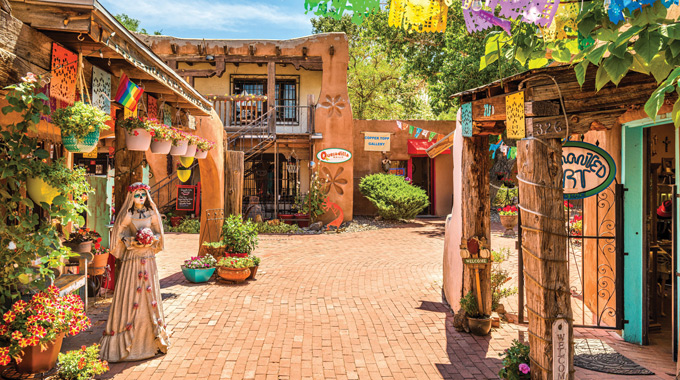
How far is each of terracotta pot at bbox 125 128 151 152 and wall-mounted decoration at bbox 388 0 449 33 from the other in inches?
146

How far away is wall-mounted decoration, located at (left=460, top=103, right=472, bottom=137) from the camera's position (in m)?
5.91

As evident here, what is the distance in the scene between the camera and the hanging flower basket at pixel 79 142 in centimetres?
409

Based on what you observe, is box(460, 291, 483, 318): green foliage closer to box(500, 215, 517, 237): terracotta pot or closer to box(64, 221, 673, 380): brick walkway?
box(64, 221, 673, 380): brick walkway

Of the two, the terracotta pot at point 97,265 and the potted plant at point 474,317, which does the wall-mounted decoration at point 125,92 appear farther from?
the potted plant at point 474,317

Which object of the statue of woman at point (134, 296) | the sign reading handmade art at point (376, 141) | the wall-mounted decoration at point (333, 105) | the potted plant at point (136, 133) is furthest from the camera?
the sign reading handmade art at point (376, 141)

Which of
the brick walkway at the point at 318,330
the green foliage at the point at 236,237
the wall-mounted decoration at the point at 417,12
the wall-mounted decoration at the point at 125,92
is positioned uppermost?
the wall-mounted decoration at the point at 417,12

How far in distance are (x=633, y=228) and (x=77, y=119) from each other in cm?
645

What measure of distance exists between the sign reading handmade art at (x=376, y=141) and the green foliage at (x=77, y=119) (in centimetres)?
1507

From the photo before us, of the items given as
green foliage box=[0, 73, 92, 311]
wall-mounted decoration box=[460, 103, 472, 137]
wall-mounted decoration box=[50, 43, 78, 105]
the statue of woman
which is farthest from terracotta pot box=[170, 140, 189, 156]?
wall-mounted decoration box=[460, 103, 472, 137]

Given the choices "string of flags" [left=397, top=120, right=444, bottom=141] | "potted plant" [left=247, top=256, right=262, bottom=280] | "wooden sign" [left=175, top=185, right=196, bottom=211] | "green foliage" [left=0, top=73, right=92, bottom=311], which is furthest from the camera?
"string of flags" [left=397, top=120, right=444, bottom=141]

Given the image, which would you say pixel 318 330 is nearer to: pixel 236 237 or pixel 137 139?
pixel 137 139

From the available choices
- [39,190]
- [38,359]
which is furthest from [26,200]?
[38,359]

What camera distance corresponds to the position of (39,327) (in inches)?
148

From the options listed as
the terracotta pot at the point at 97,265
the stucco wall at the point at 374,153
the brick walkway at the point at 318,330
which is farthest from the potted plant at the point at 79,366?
the stucco wall at the point at 374,153
